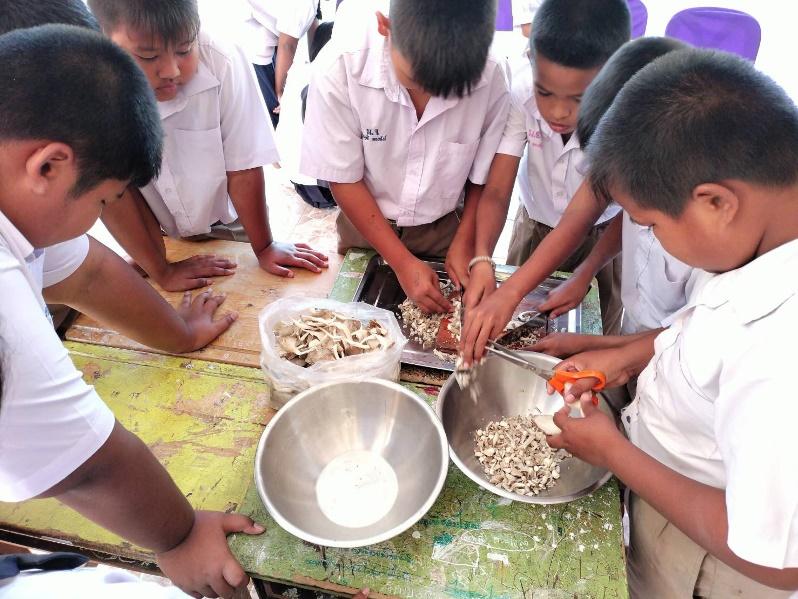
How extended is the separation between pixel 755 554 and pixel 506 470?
1.71 ft

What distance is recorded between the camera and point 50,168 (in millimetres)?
891

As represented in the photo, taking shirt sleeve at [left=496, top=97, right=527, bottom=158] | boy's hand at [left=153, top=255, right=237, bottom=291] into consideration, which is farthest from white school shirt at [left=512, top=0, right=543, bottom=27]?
boy's hand at [left=153, top=255, right=237, bottom=291]

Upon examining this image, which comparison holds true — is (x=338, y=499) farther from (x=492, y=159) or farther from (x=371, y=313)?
(x=492, y=159)

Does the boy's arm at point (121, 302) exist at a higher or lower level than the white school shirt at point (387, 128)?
lower

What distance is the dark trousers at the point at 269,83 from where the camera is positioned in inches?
179

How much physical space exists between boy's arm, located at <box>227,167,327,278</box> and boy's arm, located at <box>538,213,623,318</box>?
847 millimetres

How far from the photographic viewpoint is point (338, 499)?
48.2 inches

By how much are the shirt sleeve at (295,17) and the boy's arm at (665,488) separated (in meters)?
4.00

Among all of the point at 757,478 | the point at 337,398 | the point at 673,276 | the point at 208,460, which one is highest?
the point at 757,478

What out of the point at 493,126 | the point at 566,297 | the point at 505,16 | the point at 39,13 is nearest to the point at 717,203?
the point at 566,297

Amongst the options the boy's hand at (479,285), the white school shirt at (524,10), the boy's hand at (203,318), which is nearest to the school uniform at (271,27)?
the white school shirt at (524,10)

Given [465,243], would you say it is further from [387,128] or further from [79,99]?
[79,99]

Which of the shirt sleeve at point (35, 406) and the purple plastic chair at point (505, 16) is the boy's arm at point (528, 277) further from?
the purple plastic chair at point (505, 16)

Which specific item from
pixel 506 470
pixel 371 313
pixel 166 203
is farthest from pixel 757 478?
pixel 166 203
